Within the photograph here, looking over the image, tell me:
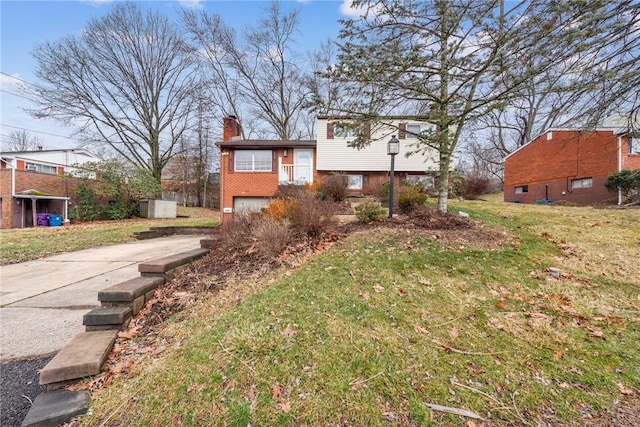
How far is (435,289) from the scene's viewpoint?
330 cm

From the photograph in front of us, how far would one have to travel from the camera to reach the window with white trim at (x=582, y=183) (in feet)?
48.8

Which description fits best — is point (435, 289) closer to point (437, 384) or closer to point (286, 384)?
point (437, 384)

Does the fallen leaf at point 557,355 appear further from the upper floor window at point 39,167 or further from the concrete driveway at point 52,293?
the upper floor window at point 39,167

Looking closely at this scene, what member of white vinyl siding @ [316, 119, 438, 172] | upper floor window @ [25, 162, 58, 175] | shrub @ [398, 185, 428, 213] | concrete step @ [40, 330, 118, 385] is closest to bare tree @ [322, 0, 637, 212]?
shrub @ [398, 185, 428, 213]

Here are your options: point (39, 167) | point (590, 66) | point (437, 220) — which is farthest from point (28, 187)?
point (590, 66)

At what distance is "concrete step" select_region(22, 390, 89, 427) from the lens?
167cm

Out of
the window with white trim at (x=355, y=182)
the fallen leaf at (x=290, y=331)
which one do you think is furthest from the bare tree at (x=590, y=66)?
the window with white trim at (x=355, y=182)

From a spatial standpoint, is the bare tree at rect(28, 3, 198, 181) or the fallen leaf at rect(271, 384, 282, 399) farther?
the bare tree at rect(28, 3, 198, 181)

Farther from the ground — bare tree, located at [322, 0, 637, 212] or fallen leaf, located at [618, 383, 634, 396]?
bare tree, located at [322, 0, 637, 212]

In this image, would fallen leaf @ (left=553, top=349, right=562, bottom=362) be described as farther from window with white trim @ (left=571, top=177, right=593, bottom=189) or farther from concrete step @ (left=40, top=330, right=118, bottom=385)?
window with white trim @ (left=571, top=177, right=593, bottom=189)

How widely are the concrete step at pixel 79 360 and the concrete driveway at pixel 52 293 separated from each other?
0.56 m

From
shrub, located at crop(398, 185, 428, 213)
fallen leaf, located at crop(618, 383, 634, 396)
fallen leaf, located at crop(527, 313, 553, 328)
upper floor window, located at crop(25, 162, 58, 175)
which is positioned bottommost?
fallen leaf, located at crop(618, 383, 634, 396)

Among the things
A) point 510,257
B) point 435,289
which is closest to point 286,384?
point 435,289

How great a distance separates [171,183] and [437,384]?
98.0 ft
